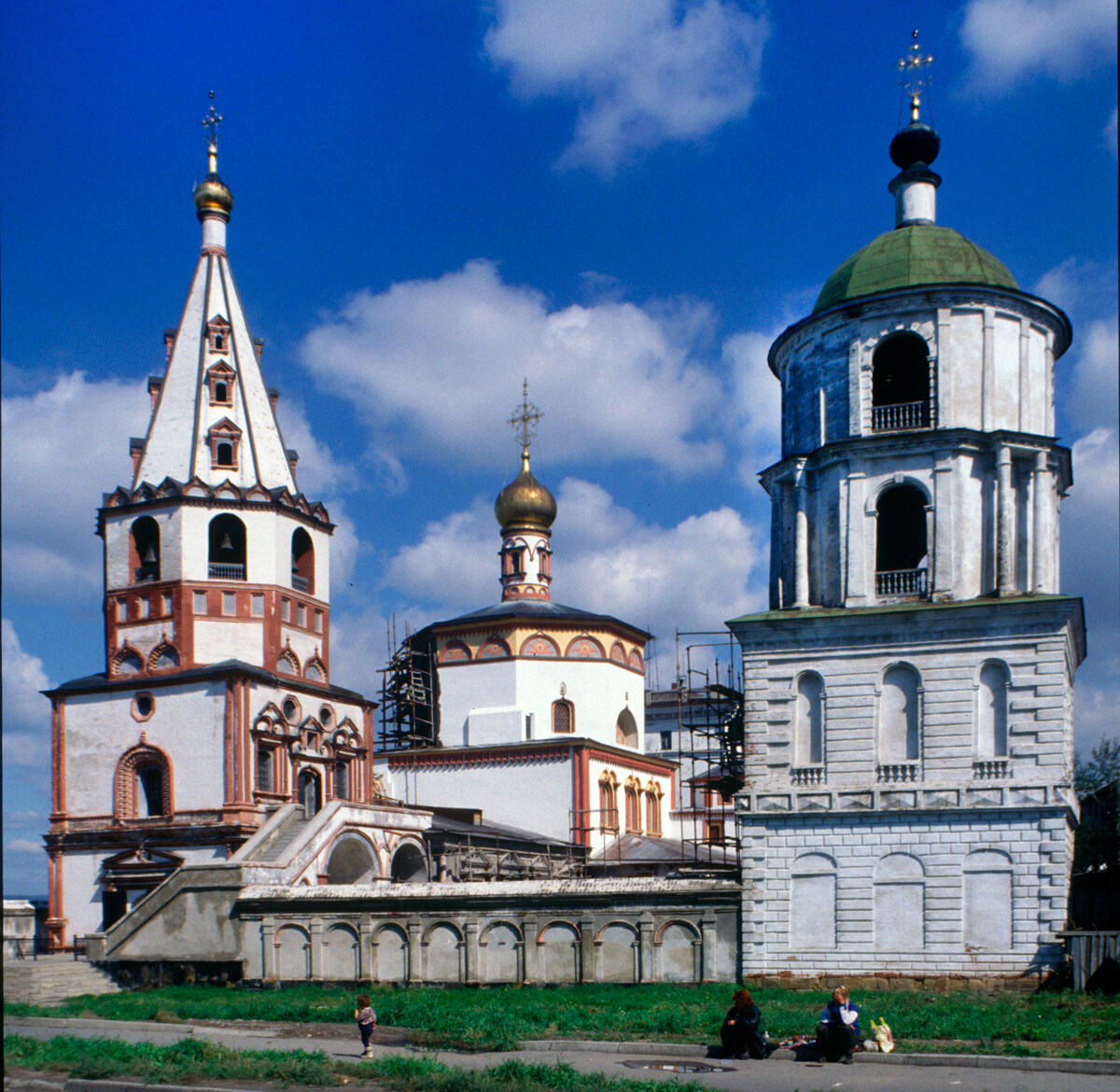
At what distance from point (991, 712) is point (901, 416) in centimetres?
577

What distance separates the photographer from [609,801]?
4400 cm

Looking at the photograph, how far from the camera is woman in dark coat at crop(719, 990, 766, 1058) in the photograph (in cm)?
1496

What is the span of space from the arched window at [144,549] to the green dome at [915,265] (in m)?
18.0

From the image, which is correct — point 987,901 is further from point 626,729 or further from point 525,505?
point 525,505

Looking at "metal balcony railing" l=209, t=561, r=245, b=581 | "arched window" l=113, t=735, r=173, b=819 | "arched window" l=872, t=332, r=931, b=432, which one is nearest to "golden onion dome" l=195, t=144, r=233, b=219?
"metal balcony railing" l=209, t=561, r=245, b=581

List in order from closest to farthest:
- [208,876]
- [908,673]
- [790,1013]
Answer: [790,1013] → [908,673] → [208,876]

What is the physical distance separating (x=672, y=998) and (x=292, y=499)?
18700 mm

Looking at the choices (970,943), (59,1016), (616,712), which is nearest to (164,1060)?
(59,1016)

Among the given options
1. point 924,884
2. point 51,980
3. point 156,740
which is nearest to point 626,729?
point 156,740

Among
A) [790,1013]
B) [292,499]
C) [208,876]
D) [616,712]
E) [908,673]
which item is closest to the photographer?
[790,1013]

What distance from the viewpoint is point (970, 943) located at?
2220 centimetres

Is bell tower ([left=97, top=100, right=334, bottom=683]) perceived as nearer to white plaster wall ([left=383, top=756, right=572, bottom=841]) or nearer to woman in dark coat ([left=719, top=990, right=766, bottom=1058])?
white plaster wall ([left=383, top=756, right=572, bottom=841])

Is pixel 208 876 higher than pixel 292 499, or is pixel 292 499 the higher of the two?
pixel 292 499

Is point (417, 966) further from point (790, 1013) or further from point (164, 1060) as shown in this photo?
point (164, 1060)
